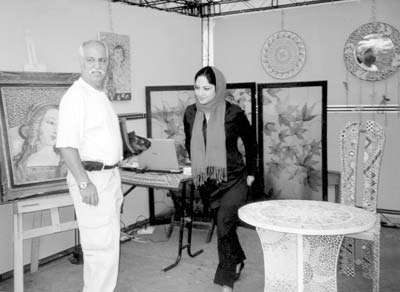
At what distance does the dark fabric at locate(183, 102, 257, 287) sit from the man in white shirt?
747 mm

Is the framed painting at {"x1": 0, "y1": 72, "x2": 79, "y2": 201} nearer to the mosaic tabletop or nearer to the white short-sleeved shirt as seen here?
the white short-sleeved shirt

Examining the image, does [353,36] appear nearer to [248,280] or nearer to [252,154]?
[252,154]

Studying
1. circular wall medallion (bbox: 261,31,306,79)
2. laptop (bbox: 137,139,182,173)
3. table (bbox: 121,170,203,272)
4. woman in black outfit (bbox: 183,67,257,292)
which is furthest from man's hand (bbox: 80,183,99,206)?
circular wall medallion (bbox: 261,31,306,79)

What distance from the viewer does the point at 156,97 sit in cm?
486

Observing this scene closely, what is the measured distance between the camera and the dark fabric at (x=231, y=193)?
308 centimetres

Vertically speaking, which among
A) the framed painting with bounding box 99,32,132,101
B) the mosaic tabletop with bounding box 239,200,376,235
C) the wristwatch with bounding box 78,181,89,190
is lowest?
the mosaic tabletop with bounding box 239,200,376,235

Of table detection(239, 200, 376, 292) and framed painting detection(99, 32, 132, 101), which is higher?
framed painting detection(99, 32, 132, 101)

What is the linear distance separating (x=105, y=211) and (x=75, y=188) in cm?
21

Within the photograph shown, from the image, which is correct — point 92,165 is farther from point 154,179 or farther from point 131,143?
point 154,179

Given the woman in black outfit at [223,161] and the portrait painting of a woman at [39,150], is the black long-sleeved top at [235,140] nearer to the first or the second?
the woman in black outfit at [223,161]

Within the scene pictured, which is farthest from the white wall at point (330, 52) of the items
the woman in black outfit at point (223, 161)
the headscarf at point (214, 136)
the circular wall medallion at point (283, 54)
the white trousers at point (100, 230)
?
the white trousers at point (100, 230)

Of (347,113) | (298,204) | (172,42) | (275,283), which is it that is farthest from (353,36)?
(275,283)

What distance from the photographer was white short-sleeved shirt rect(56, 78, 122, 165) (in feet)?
8.10

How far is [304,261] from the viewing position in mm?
2621
